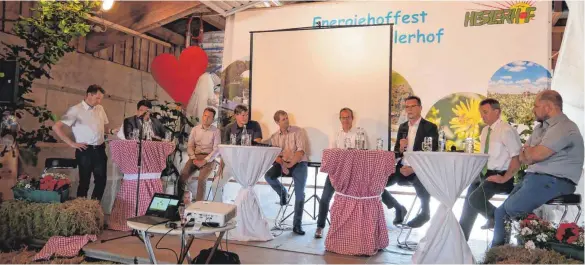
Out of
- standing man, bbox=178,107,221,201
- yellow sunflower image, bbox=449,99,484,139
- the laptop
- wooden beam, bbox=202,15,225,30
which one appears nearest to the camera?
the laptop

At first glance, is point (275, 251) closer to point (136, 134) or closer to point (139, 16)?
point (136, 134)

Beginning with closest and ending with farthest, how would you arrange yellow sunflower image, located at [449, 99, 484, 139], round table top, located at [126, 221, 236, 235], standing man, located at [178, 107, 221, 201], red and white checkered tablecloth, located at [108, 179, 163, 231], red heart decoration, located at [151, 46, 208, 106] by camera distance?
round table top, located at [126, 221, 236, 235]
red and white checkered tablecloth, located at [108, 179, 163, 231]
yellow sunflower image, located at [449, 99, 484, 139]
standing man, located at [178, 107, 221, 201]
red heart decoration, located at [151, 46, 208, 106]

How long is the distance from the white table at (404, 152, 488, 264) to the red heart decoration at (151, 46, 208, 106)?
13.1 feet

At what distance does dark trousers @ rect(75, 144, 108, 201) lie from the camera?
438 cm

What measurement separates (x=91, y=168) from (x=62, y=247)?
3.91 feet

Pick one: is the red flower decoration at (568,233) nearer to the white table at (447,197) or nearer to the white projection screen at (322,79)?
the white table at (447,197)

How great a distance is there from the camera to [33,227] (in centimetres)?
355

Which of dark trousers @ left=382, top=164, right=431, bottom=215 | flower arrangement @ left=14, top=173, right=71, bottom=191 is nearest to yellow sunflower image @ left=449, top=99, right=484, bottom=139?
dark trousers @ left=382, top=164, right=431, bottom=215

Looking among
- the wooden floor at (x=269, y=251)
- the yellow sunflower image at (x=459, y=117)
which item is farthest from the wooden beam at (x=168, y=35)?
the yellow sunflower image at (x=459, y=117)

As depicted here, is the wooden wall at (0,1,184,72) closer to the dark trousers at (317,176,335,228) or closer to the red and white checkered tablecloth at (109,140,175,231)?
the red and white checkered tablecloth at (109,140,175,231)

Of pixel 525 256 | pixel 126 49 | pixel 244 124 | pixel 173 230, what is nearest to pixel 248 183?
pixel 244 124

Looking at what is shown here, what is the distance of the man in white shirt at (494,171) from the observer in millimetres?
3371

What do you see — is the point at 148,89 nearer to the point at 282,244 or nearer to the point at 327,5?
the point at 327,5

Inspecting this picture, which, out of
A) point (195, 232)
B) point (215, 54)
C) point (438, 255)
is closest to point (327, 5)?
point (215, 54)
